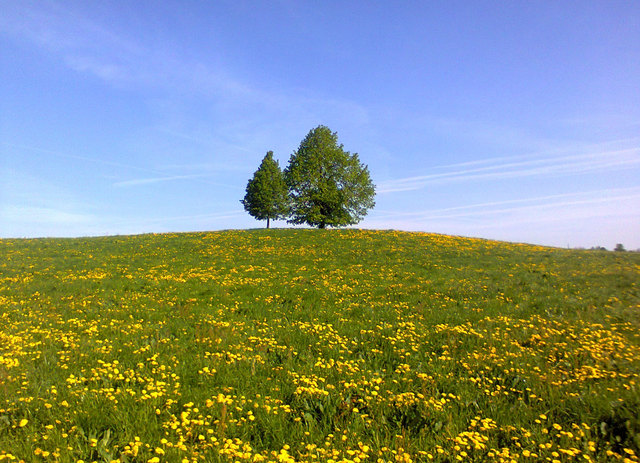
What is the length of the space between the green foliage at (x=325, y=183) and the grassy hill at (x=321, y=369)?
90.0 feet

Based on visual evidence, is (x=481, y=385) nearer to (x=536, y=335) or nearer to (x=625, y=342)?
(x=536, y=335)

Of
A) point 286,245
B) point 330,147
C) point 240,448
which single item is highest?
point 330,147

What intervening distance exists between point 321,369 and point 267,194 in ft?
133

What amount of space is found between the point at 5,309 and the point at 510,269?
804 inches

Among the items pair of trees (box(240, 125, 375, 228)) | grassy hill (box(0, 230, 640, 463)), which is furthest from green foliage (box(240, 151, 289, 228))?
grassy hill (box(0, 230, 640, 463))

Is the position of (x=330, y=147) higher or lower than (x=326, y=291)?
higher

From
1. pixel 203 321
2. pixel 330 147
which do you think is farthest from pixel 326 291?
pixel 330 147

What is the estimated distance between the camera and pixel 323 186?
41375 mm

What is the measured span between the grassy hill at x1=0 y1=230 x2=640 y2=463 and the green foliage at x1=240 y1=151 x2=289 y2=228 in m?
30.9

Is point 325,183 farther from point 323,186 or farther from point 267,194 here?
point 267,194

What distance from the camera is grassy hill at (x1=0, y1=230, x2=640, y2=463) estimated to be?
4.34m

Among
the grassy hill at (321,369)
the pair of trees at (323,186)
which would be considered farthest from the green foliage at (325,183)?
the grassy hill at (321,369)

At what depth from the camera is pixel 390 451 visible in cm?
420

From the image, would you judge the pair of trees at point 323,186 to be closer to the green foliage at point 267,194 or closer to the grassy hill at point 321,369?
the green foliage at point 267,194
